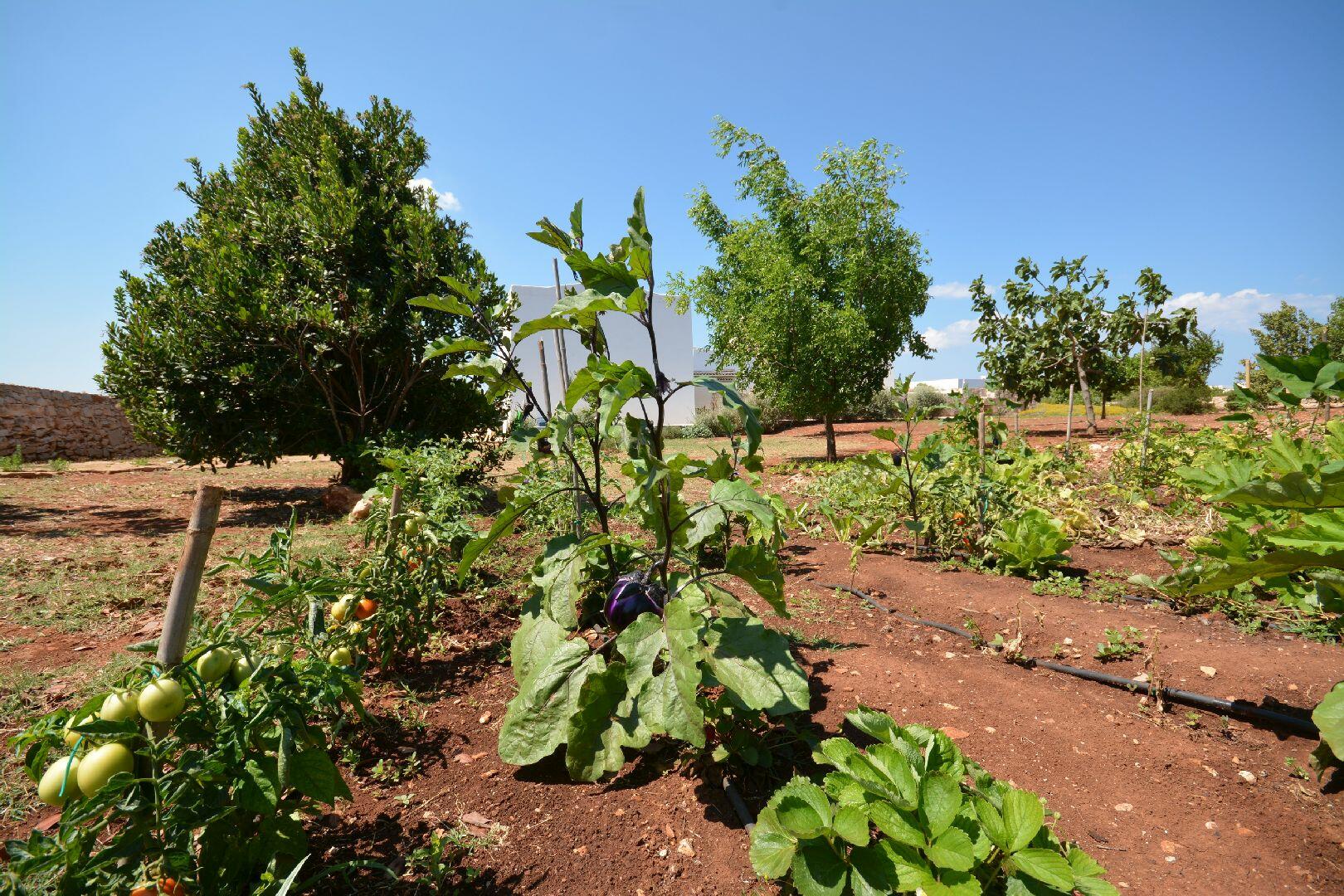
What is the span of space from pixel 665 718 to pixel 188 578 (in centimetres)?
105

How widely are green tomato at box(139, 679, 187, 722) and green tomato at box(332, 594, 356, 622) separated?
3.90 ft

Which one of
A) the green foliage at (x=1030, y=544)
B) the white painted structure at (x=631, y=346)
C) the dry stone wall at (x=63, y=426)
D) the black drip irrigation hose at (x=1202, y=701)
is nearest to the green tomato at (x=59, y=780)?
the black drip irrigation hose at (x=1202, y=701)

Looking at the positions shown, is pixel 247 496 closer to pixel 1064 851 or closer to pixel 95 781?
pixel 95 781

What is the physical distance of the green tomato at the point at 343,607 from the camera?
217cm

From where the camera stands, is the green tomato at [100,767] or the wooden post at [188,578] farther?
the wooden post at [188,578]

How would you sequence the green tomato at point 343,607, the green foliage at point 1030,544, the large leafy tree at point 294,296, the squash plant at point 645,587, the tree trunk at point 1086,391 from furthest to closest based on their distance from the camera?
the tree trunk at point 1086,391 < the large leafy tree at point 294,296 < the green foliage at point 1030,544 < the green tomato at point 343,607 < the squash plant at point 645,587

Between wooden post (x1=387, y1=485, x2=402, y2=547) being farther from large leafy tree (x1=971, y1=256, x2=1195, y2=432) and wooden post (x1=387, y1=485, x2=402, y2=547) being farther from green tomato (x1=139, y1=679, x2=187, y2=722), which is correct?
large leafy tree (x1=971, y1=256, x2=1195, y2=432)

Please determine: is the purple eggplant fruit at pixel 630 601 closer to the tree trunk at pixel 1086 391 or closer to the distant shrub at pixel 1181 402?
the tree trunk at pixel 1086 391

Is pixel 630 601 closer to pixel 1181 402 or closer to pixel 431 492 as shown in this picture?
pixel 431 492

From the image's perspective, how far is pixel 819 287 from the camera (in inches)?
420

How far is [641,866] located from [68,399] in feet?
54.6

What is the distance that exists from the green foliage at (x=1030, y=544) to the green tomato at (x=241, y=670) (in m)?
3.61

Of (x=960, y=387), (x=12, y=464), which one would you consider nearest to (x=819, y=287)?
(x=960, y=387)

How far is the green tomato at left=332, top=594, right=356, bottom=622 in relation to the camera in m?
2.17
